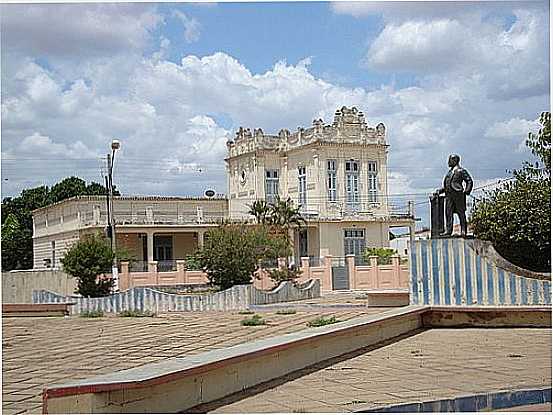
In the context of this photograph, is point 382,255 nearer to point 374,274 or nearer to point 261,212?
point 374,274

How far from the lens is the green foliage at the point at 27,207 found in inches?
1815

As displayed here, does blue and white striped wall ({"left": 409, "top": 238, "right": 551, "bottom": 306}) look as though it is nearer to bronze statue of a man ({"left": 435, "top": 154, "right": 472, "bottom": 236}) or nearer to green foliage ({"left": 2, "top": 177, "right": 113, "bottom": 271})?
bronze statue of a man ({"left": 435, "top": 154, "right": 472, "bottom": 236})

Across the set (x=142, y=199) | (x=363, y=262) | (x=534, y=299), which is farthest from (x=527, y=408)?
(x=142, y=199)

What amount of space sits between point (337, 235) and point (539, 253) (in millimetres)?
23107

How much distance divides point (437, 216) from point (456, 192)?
0.44 metres

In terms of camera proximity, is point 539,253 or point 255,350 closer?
point 255,350

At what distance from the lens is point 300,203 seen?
38.4 meters

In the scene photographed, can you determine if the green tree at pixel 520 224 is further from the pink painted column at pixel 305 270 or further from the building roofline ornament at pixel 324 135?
the building roofline ornament at pixel 324 135

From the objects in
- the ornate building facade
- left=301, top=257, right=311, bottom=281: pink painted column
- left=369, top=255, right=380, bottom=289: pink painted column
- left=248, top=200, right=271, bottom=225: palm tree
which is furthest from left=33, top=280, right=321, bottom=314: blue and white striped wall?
the ornate building facade

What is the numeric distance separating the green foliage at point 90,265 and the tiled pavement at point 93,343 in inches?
271

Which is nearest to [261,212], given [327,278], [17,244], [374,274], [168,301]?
[327,278]

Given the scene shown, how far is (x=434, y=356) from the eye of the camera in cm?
834

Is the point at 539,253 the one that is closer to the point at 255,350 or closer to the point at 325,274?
the point at 255,350

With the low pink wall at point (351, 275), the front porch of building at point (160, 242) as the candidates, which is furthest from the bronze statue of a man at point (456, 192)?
the front porch of building at point (160, 242)
